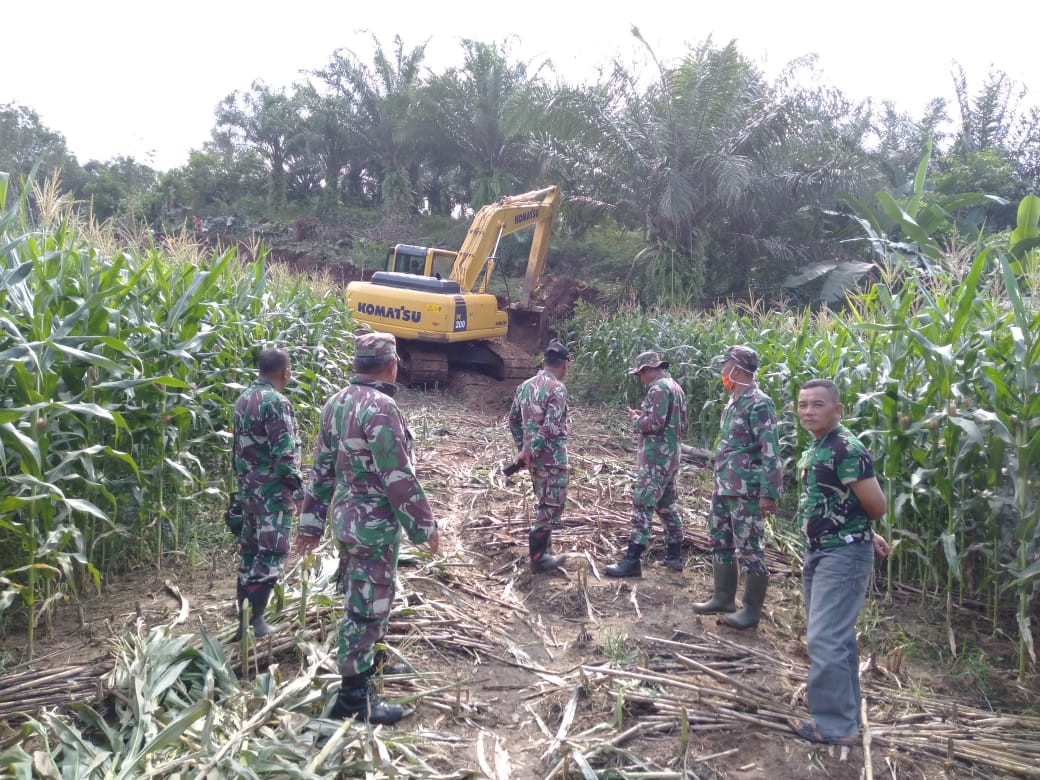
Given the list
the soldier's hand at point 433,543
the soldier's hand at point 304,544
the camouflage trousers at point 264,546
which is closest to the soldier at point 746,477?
the soldier's hand at point 433,543

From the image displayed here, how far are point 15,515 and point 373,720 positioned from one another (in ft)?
7.64

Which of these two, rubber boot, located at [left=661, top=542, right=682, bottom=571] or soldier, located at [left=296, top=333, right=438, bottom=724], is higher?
soldier, located at [left=296, top=333, right=438, bottom=724]

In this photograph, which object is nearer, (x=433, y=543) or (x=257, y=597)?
(x=433, y=543)

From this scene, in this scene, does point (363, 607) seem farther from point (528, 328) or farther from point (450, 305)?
point (528, 328)

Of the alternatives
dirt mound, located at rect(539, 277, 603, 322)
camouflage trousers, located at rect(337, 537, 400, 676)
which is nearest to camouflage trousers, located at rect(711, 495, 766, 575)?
camouflage trousers, located at rect(337, 537, 400, 676)

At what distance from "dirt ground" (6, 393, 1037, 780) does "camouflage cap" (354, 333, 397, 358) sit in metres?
1.65

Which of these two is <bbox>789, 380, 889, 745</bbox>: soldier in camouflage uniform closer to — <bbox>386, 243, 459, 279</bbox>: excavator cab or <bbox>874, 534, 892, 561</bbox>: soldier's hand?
<bbox>874, 534, 892, 561</bbox>: soldier's hand

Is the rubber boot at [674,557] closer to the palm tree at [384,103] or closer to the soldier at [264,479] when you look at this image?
the soldier at [264,479]

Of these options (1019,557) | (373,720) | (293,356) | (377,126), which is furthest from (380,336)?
(377,126)

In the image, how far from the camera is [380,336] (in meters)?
3.60

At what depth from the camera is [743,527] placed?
4.64 metres

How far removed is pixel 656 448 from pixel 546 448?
822mm

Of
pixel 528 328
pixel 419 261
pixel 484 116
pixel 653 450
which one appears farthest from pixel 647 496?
pixel 484 116

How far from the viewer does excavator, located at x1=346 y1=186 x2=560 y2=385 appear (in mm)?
12828
